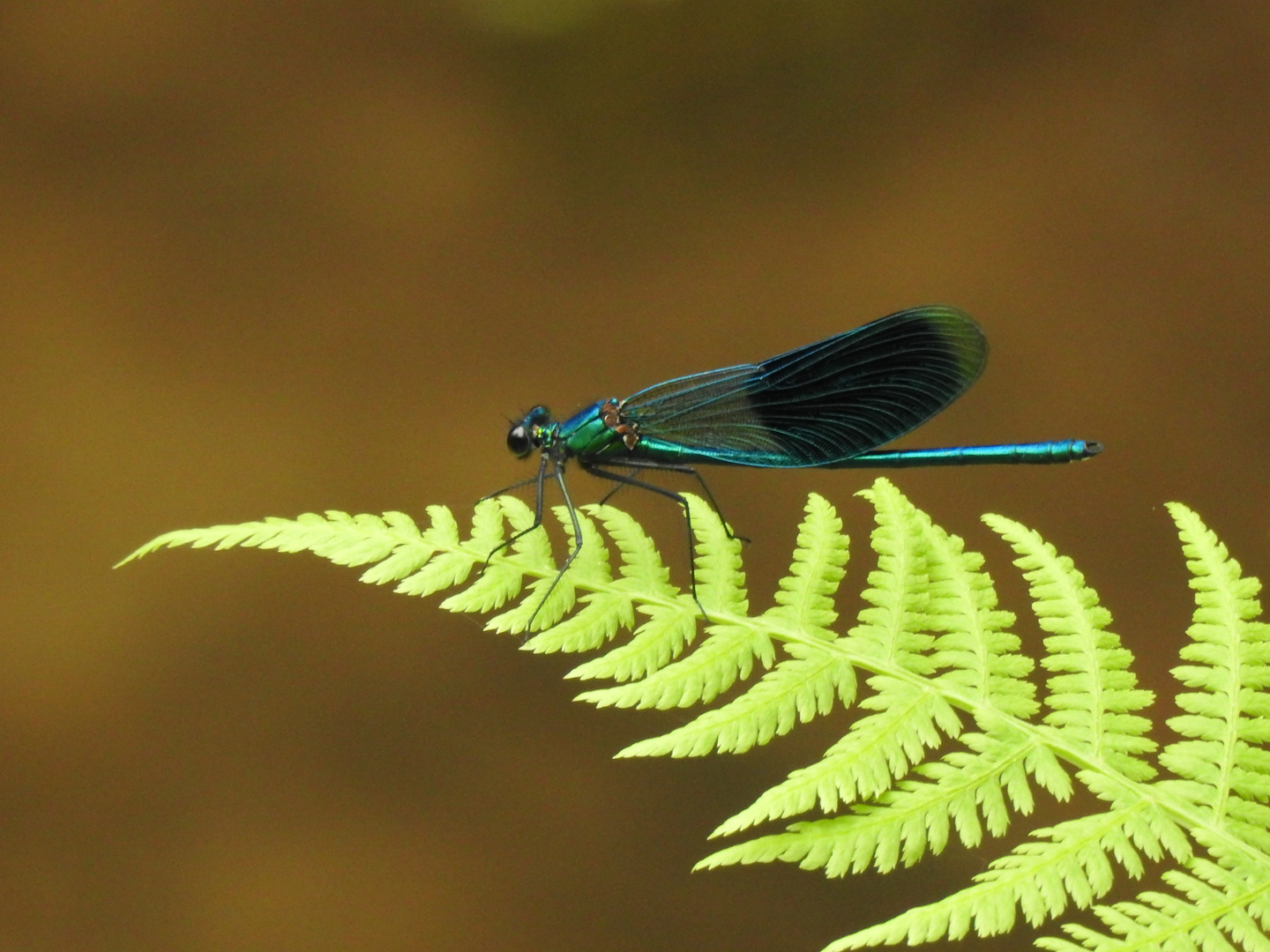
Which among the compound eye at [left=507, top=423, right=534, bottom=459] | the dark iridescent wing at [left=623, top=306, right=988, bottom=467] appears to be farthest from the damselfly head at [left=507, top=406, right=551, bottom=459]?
the dark iridescent wing at [left=623, top=306, right=988, bottom=467]

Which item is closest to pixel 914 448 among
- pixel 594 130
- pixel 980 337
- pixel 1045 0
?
pixel 980 337

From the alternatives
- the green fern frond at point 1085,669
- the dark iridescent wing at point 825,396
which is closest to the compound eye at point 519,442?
the dark iridescent wing at point 825,396

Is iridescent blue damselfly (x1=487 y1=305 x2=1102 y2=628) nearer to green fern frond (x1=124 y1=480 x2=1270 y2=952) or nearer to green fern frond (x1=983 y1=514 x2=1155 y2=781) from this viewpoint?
green fern frond (x1=124 y1=480 x2=1270 y2=952)

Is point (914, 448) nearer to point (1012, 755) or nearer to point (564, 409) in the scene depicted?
point (1012, 755)

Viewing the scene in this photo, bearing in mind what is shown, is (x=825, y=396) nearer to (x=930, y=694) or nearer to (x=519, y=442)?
(x=519, y=442)

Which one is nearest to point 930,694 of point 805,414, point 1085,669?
point 1085,669

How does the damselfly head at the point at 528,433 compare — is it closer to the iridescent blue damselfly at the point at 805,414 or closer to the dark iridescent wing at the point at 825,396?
the iridescent blue damselfly at the point at 805,414

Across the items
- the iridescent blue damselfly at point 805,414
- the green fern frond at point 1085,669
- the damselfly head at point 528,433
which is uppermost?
the damselfly head at point 528,433
